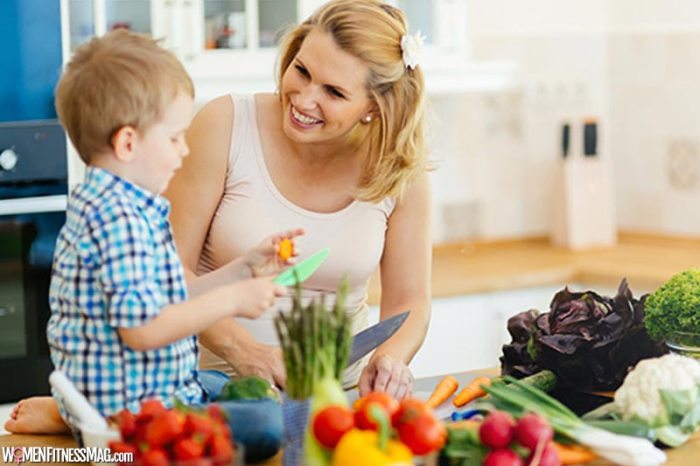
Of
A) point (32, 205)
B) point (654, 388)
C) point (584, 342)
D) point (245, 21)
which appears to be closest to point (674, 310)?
point (584, 342)

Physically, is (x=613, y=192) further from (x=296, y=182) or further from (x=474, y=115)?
(x=296, y=182)

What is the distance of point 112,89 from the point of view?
1594mm

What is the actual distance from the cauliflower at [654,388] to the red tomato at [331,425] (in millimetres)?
526

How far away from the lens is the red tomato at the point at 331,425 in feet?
4.79

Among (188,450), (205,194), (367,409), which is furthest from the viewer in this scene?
(205,194)

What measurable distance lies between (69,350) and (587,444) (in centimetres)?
68

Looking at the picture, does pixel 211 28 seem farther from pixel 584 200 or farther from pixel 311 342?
pixel 311 342

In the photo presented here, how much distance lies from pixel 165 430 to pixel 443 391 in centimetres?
73

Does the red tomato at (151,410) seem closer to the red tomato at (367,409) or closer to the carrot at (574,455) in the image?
the red tomato at (367,409)

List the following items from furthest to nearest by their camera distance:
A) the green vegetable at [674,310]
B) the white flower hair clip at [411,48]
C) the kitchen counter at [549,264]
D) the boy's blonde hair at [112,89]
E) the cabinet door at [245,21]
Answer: the kitchen counter at [549,264]
the cabinet door at [245,21]
the white flower hair clip at [411,48]
the green vegetable at [674,310]
the boy's blonde hair at [112,89]

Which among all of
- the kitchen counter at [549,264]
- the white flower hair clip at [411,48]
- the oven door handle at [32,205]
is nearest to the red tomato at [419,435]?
the white flower hair clip at [411,48]

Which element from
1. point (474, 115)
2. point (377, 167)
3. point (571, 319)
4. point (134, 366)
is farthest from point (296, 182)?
point (474, 115)

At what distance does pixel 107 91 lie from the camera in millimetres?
1592

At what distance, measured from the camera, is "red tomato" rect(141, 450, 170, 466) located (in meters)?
1.39
